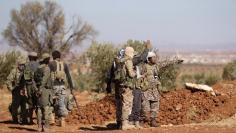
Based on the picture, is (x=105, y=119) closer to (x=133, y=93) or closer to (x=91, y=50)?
(x=133, y=93)

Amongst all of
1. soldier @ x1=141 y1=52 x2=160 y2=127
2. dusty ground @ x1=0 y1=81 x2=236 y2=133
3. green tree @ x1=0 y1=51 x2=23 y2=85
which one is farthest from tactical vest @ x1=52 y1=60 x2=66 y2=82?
green tree @ x1=0 y1=51 x2=23 y2=85

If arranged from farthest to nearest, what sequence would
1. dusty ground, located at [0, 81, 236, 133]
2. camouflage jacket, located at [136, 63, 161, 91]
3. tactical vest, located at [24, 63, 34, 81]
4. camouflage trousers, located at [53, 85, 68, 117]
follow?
dusty ground, located at [0, 81, 236, 133], camouflage trousers, located at [53, 85, 68, 117], tactical vest, located at [24, 63, 34, 81], camouflage jacket, located at [136, 63, 161, 91]

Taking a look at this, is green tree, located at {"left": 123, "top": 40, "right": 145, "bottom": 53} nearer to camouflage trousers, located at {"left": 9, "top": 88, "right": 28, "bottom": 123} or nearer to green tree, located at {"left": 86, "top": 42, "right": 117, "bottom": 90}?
green tree, located at {"left": 86, "top": 42, "right": 117, "bottom": 90}

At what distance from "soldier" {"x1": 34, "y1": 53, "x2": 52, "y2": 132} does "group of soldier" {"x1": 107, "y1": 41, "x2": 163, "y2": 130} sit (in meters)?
1.36

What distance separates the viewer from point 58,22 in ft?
138

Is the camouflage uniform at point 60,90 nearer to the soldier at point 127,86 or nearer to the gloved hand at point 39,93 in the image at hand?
the gloved hand at point 39,93

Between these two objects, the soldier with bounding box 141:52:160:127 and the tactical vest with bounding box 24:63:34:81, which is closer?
the soldier with bounding box 141:52:160:127

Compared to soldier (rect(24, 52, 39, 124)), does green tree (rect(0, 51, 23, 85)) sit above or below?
above

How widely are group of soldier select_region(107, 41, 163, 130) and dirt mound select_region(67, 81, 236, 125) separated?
7.18ft

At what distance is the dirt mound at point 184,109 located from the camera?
47.8 feet

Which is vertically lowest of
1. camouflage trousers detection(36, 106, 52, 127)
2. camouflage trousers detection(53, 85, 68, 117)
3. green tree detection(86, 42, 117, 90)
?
camouflage trousers detection(36, 106, 52, 127)

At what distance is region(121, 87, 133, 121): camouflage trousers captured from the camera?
1166 centimetres

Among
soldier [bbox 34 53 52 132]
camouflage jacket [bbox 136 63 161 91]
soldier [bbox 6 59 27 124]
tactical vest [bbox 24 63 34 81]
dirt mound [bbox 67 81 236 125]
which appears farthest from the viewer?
dirt mound [bbox 67 81 236 125]

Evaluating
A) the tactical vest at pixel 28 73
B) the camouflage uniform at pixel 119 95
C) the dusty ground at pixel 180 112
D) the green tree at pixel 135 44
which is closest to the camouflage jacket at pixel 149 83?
the camouflage uniform at pixel 119 95
